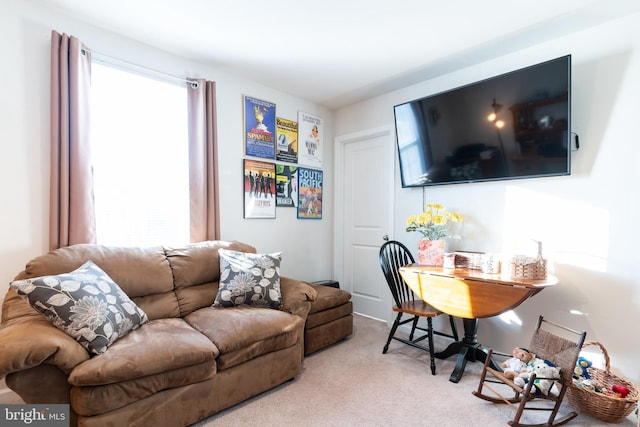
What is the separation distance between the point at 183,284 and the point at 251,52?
1931 millimetres

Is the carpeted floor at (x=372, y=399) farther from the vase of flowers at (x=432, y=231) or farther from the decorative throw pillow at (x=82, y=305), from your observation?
the vase of flowers at (x=432, y=231)

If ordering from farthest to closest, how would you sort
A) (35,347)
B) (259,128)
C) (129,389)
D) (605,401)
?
(259,128) < (605,401) < (129,389) < (35,347)

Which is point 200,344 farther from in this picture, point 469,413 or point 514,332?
point 514,332

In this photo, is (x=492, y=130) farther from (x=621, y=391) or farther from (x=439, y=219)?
(x=621, y=391)

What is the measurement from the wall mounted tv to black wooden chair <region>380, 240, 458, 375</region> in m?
0.70

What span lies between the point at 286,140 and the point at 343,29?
139cm

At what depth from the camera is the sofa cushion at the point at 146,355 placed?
1.39 metres

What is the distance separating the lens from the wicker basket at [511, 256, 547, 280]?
2066 millimetres

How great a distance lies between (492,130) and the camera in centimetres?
247

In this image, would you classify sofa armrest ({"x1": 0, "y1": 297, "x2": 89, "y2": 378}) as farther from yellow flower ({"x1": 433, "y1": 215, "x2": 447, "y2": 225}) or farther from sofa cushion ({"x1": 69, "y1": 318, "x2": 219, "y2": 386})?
yellow flower ({"x1": 433, "y1": 215, "x2": 447, "y2": 225})

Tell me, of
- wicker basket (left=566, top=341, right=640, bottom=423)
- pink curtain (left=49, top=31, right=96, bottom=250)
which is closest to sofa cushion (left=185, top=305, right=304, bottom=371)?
pink curtain (left=49, top=31, right=96, bottom=250)

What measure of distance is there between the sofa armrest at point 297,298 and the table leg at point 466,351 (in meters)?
1.13

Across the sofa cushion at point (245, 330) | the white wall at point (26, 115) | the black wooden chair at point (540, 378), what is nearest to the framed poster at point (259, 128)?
the white wall at point (26, 115)

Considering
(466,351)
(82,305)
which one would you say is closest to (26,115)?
(82,305)
